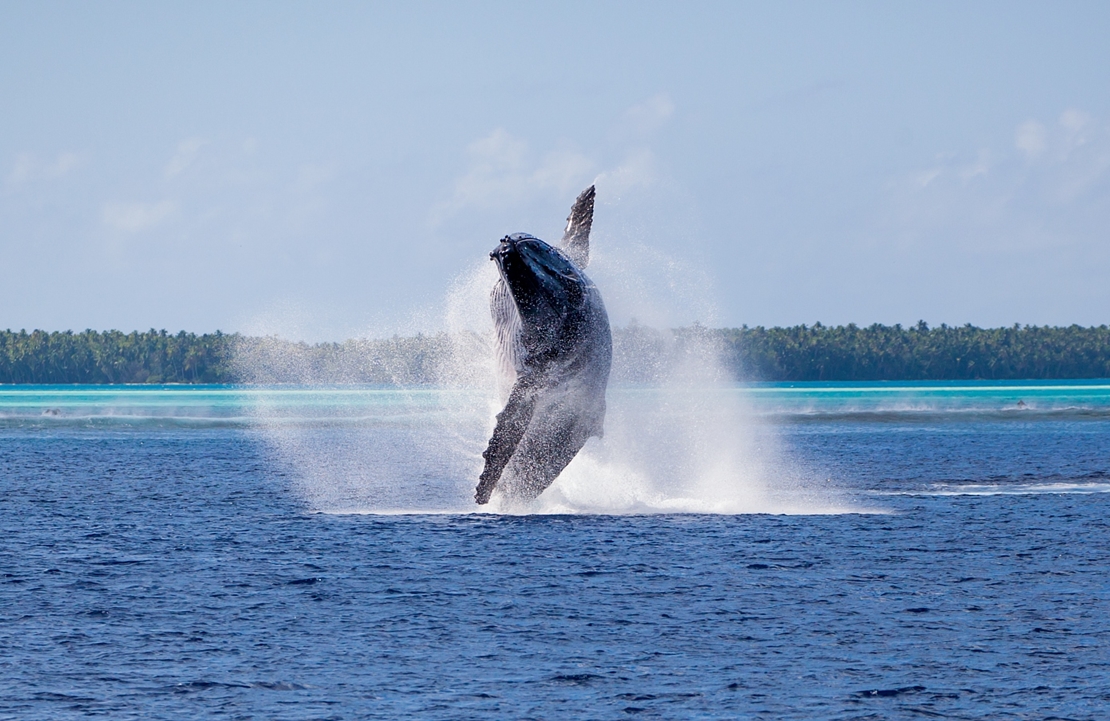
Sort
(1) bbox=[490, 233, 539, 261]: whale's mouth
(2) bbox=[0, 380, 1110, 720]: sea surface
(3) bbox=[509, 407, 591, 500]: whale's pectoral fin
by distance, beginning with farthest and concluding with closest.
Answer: (3) bbox=[509, 407, 591, 500]: whale's pectoral fin
(1) bbox=[490, 233, 539, 261]: whale's mouth
(2) bbox=[0, 380, 1110, 720]: sea surface

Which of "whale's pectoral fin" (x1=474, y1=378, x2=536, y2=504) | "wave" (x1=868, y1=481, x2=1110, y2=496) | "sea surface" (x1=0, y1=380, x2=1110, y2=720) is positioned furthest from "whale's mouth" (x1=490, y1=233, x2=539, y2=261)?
"wave" (x1=868, y1=481, x2=1110, y2=496)

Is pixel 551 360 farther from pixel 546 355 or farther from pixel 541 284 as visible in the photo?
pixel 541 284

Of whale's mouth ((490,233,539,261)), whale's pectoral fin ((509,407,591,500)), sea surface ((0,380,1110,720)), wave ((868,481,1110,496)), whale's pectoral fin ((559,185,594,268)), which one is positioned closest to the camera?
sea surface ((0,380,1110,720))

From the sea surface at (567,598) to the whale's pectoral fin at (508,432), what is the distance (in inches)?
60.1

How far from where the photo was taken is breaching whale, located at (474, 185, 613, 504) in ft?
77.2

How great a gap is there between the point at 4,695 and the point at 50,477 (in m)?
32.6

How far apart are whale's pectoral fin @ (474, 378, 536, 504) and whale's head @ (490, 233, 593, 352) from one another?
96 cm

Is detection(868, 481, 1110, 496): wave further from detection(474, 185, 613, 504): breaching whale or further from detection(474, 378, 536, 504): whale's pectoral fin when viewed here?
detection(474, 378, 536, 504): whale's pectoral fin

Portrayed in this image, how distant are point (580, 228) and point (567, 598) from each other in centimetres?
896

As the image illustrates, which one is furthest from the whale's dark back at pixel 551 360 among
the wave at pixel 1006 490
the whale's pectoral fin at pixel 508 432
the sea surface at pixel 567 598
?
the wave at pixel 1006 490

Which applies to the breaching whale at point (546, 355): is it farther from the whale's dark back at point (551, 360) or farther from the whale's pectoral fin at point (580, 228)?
the whale's pectoral fin at point (580, 228)

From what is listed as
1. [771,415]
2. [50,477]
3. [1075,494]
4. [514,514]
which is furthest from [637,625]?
[771,415]

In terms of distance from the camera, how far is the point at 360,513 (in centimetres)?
3322

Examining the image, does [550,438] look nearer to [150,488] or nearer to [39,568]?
[39,568]
